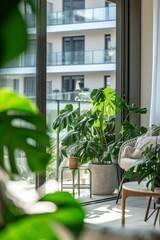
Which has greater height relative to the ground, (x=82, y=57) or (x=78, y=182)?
(x=82, y=57)

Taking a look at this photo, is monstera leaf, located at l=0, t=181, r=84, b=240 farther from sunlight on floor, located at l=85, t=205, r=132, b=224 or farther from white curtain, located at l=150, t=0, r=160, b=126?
white curtain, located at l=150, t=0, r=160, b=126

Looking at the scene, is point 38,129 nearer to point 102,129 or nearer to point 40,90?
point 40,90

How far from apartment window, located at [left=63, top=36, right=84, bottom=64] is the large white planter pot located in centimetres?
132

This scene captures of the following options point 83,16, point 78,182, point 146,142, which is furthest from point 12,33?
point 83,16

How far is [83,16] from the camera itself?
608cm

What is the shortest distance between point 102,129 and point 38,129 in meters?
5.33

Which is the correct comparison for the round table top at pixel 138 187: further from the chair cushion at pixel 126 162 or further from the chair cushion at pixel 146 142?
the chair cushion at pixel 146 142

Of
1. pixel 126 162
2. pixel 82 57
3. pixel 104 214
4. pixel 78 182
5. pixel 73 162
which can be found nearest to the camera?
pixel 104 214

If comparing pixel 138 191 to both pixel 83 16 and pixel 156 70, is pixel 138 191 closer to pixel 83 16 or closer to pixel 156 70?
pixel 156 70

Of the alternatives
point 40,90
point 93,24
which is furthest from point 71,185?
point 93,24

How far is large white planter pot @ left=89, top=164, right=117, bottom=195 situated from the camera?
564 cm

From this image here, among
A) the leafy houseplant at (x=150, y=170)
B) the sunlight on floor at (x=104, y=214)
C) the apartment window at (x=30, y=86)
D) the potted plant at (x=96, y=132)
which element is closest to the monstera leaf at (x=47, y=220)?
the leafy houseplant at (x=150, y=170)

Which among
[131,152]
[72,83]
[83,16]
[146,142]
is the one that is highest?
[83,16]

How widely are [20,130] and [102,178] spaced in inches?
206
